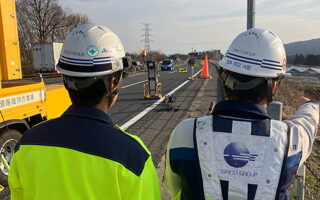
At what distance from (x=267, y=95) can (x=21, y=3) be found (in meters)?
50.2

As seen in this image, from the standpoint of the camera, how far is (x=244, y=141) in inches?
61.6

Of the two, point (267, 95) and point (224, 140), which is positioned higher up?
point (267, 95)

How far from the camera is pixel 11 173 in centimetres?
155

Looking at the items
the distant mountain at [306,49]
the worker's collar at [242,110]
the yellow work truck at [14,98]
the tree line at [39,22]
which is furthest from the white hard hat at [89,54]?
the distant mountain at [306,49]

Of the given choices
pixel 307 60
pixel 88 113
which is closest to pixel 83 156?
pixel 88 113

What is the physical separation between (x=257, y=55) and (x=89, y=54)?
43.1 inches

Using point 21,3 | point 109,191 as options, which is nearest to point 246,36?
point 109,191

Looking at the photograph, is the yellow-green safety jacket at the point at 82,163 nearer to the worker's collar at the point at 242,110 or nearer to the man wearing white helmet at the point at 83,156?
the man wearing white helmet at the point at 83,156

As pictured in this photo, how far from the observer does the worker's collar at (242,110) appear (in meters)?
1.63

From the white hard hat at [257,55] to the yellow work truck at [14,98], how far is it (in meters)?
3.95

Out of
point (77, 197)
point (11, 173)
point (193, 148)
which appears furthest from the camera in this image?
point (193, 148)

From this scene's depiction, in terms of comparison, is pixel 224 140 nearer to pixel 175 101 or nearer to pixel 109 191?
pixel 109 191

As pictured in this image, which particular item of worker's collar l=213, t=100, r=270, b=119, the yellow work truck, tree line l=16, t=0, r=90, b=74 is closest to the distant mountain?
tree line l=16, t=0, r=90, b=74

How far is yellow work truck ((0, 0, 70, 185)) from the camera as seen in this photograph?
4634 mm
